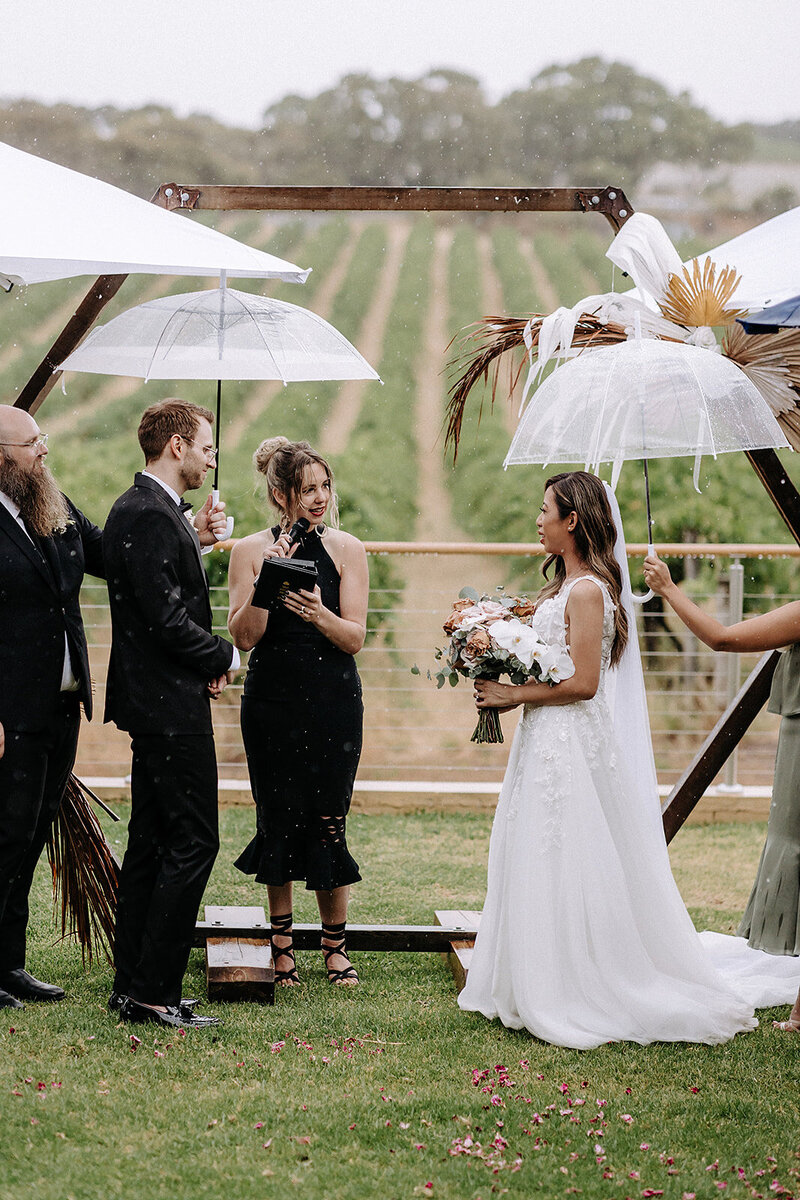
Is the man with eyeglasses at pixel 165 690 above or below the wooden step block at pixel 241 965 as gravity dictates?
above

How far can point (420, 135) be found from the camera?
48656 mm

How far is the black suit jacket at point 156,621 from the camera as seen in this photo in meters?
3.71

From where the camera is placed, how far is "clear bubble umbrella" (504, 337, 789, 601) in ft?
12.7

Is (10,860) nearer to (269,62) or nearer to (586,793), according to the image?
(586,793)

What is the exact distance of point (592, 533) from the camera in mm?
4023

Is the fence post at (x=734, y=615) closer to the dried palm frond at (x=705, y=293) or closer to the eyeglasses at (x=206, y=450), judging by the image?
the dried palm frond at (x=705, y=293)

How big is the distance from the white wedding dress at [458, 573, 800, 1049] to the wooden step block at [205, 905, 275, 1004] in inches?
24.5

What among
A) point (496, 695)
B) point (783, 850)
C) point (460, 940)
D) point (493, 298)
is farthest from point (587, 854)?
point (493, 298)

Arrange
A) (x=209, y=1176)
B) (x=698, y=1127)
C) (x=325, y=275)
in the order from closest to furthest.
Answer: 1. (x=209, y=1176)
2. (x=698, y=1127)
3. (x=325, y=275)

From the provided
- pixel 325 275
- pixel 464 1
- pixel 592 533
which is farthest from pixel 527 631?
pixel 464 1

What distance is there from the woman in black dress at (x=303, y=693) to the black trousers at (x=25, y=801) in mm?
578

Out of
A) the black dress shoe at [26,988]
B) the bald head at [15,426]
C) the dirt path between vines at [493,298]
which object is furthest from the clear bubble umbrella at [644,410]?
the dirt path between vines at [493,298]

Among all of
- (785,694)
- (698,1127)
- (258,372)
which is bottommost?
(698,1127)

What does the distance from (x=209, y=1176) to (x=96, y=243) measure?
2.26 meters
